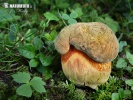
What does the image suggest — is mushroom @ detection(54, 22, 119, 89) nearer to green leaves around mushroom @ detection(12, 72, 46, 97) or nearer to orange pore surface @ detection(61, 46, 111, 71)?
orange pore surface @ detection(61, 46, 111, 71)

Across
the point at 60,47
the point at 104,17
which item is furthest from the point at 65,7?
the point at 60,47

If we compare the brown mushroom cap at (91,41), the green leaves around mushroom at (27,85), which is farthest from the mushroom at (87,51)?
the green leaves around mushroom at (27,85)

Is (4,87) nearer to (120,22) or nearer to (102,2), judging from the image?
(120,22)

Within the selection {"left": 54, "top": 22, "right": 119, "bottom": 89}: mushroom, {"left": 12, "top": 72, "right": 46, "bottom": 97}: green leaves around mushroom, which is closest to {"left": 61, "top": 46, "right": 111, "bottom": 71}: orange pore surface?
{"left": 54, "top": 22, "right": 119, "bottom": 89}: mushroom

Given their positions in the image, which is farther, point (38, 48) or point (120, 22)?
point (120, 22)

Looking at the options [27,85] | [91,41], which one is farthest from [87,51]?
[27,85]

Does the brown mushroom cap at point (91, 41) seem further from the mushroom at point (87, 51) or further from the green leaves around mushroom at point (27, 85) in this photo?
the green leaves around mushroom at point (27, 85)

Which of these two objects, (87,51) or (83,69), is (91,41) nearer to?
(87,51)

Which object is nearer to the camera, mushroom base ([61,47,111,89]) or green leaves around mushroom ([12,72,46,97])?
green leaves around mushroom ([12,72,46,97])

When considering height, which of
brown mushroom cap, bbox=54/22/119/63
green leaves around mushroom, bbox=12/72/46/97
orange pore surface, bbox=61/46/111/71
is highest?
brown mushroom cap, bbox=54/22/119/63
